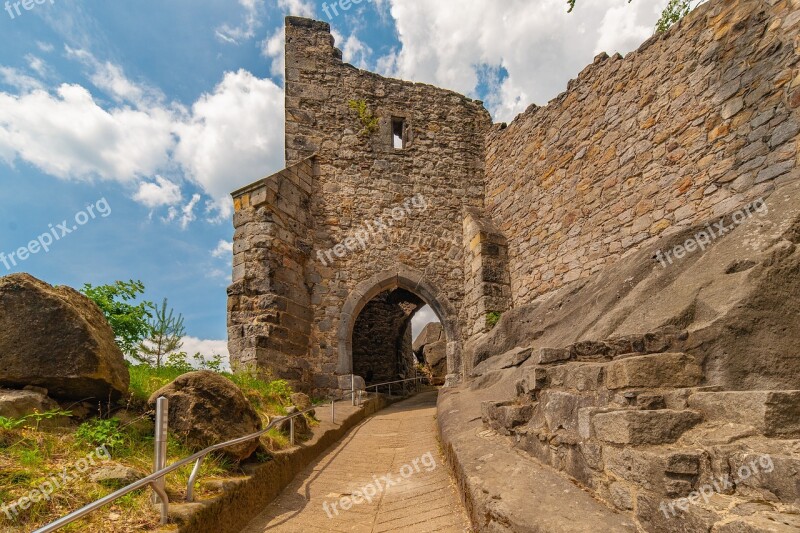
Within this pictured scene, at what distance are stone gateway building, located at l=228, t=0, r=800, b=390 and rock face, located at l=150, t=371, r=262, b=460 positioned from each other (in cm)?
392

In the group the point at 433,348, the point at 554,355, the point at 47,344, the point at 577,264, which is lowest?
the point at 554,355

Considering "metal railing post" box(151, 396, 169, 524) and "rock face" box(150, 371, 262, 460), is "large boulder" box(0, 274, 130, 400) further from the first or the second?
"metal railing post" box(151, 396, 169, 524)

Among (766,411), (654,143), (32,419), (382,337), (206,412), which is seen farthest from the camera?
(382,337)

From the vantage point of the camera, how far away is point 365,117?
32.8 ft

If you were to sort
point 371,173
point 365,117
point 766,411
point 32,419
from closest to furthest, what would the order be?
point 766,411 < point 32,419 < point 371,173 < point 365,117

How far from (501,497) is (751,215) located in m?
2.85

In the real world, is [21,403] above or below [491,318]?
below

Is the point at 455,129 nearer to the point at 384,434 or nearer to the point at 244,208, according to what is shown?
the point at 244,208

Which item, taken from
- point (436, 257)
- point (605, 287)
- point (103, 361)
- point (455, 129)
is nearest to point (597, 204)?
point (605, 287)

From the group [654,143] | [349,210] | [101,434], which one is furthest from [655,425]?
[349,210]

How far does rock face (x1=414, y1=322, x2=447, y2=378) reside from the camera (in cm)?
1780

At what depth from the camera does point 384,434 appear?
249 inches

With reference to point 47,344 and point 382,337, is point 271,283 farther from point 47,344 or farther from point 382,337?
point 382,337

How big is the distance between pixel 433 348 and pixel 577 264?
11.5 metres
